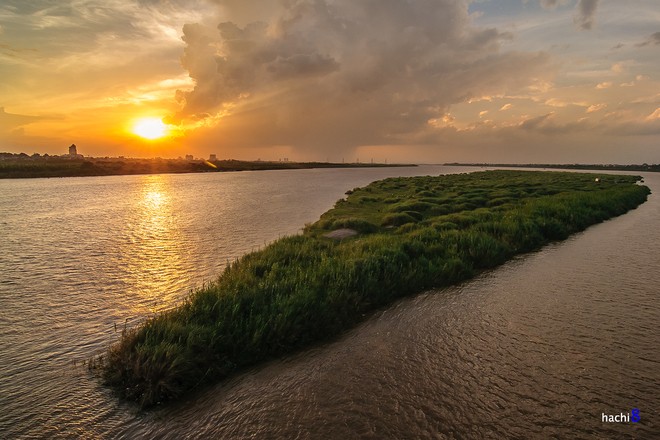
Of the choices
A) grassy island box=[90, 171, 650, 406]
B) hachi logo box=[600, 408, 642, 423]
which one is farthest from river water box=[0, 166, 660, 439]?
grassy island box=[90, 171, 650, 406]

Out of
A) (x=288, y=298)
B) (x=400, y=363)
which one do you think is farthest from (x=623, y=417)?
(x=288, y=298)

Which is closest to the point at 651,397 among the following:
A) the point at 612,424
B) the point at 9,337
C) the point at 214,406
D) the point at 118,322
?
the point at 612,424

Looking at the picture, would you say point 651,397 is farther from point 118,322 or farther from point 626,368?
point 118,322

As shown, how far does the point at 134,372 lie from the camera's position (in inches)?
315

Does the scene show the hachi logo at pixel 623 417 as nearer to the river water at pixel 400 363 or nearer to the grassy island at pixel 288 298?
the river water at pixel 400 363

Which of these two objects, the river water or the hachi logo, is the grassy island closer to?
the river water

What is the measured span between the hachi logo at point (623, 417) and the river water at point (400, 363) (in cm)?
13

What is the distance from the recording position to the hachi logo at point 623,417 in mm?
6996

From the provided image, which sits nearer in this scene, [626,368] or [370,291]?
[626,368]

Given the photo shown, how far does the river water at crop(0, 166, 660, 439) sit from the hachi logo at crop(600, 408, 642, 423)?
13cm

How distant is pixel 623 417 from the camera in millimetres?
7098

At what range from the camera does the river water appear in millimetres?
6984

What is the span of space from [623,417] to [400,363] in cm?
463

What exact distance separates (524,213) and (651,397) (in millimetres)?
22836
